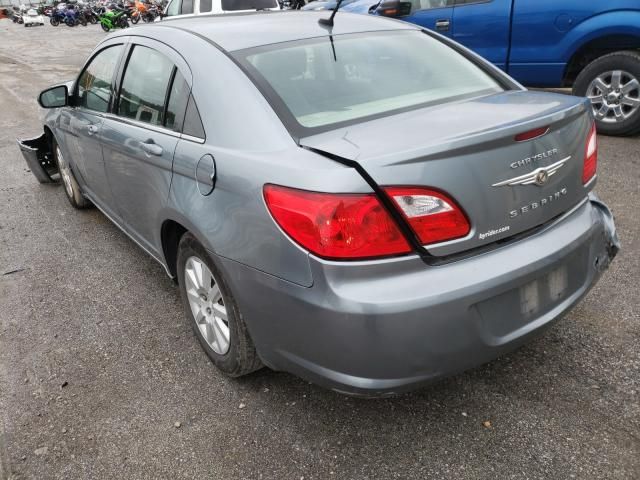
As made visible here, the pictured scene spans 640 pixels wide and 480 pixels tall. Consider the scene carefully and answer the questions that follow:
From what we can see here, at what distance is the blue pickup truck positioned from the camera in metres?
5.21

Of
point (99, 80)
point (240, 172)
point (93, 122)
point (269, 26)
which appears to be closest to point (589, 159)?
point (240, 172)

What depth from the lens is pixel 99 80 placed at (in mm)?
3727

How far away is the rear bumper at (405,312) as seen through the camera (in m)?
1.75

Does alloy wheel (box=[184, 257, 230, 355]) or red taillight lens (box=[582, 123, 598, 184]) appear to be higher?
red taillight lens (box=[582, 123, 598, 184])

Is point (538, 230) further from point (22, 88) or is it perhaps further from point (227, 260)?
point (22, 88)

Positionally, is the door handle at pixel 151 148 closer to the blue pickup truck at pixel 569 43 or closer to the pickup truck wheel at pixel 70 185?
the pickup truck wheel at pixel 70 185

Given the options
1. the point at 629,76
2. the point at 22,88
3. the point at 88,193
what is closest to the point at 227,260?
the point at 88,193

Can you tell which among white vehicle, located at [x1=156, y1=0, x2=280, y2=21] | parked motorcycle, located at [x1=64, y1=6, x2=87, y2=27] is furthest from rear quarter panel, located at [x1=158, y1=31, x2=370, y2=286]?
parked motorcycle, located at [x1=64, y1=6, x2=87, y2=27]

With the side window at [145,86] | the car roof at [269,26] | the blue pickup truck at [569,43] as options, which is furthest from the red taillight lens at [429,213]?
the blue pickup truck at [569,43]

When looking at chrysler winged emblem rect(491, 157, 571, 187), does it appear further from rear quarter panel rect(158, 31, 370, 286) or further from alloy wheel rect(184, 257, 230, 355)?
alloy wheel rect(184, 257, 230, 355)

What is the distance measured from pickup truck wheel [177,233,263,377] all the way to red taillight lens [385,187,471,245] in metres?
0.88

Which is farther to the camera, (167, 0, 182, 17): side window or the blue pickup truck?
(167, 0, 182, 17): side window

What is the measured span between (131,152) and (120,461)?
1.59 m

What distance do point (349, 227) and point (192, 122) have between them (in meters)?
1.06
